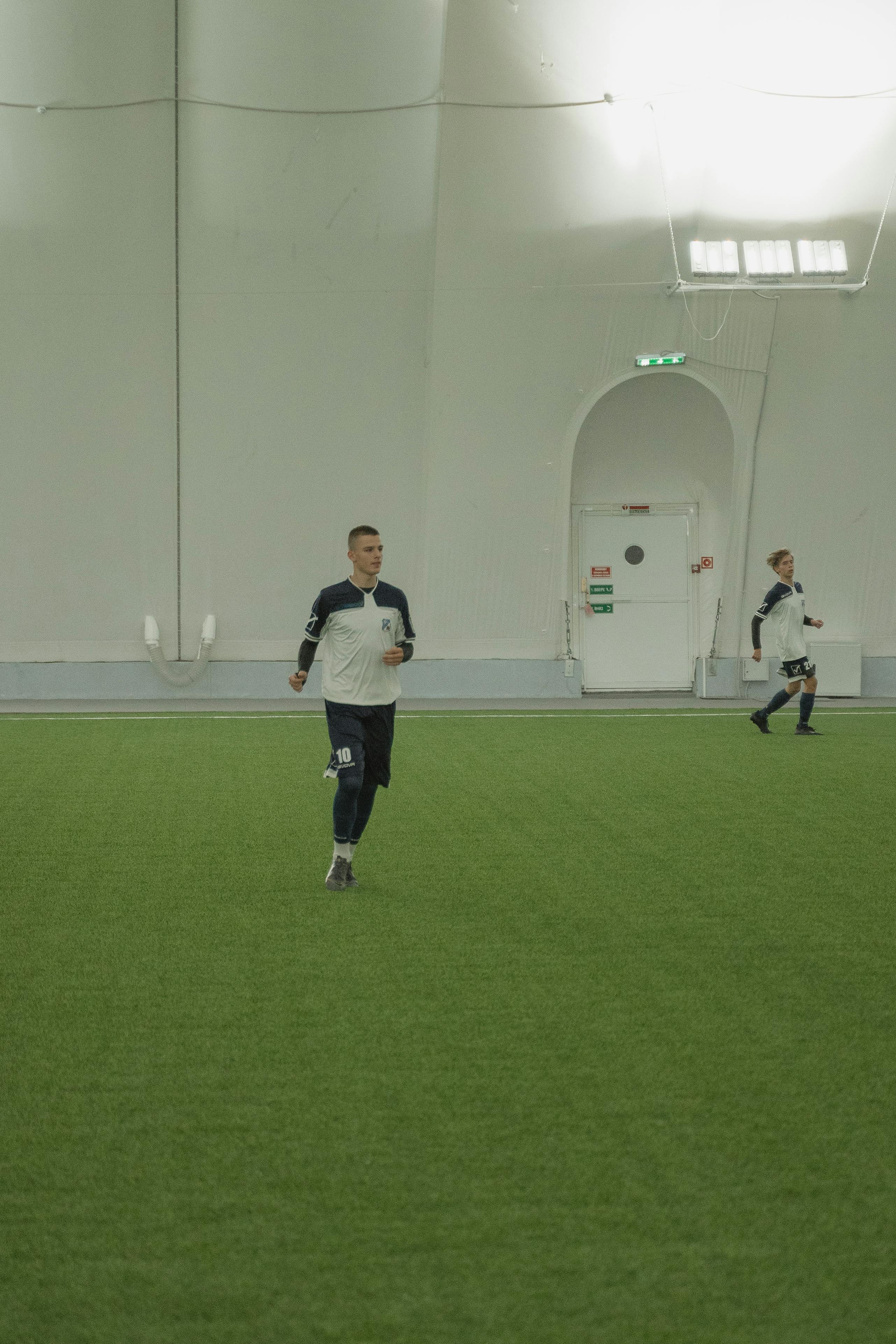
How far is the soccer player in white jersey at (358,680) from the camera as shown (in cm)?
714

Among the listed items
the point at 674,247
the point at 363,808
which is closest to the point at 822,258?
the point at 674,247

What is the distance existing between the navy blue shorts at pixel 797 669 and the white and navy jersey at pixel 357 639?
8028 mm

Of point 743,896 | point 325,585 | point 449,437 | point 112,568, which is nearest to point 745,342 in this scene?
point 449,437

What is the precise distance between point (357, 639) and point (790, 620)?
8417 mm

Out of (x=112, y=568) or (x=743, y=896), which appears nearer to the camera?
(x=743, y=896)

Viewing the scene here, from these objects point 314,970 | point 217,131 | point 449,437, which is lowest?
point 314,970

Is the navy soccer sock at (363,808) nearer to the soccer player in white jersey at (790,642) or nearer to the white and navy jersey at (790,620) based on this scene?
the soccer player in white jersey at (790,642)

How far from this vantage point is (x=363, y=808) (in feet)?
24.2

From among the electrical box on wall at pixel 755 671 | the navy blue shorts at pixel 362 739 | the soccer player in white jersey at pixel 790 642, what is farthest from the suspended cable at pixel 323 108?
the navy blue shorts at pixel 362 739

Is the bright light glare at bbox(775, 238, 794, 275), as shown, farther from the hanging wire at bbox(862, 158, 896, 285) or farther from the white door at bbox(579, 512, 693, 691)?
the white door at bbox(579, 512, 693, 691)

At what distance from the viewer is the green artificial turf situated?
2.92 meters

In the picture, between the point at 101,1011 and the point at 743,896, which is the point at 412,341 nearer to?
the point at 743,896

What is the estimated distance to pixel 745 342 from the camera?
18.4 meters

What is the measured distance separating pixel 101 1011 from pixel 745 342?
15.7 metres
